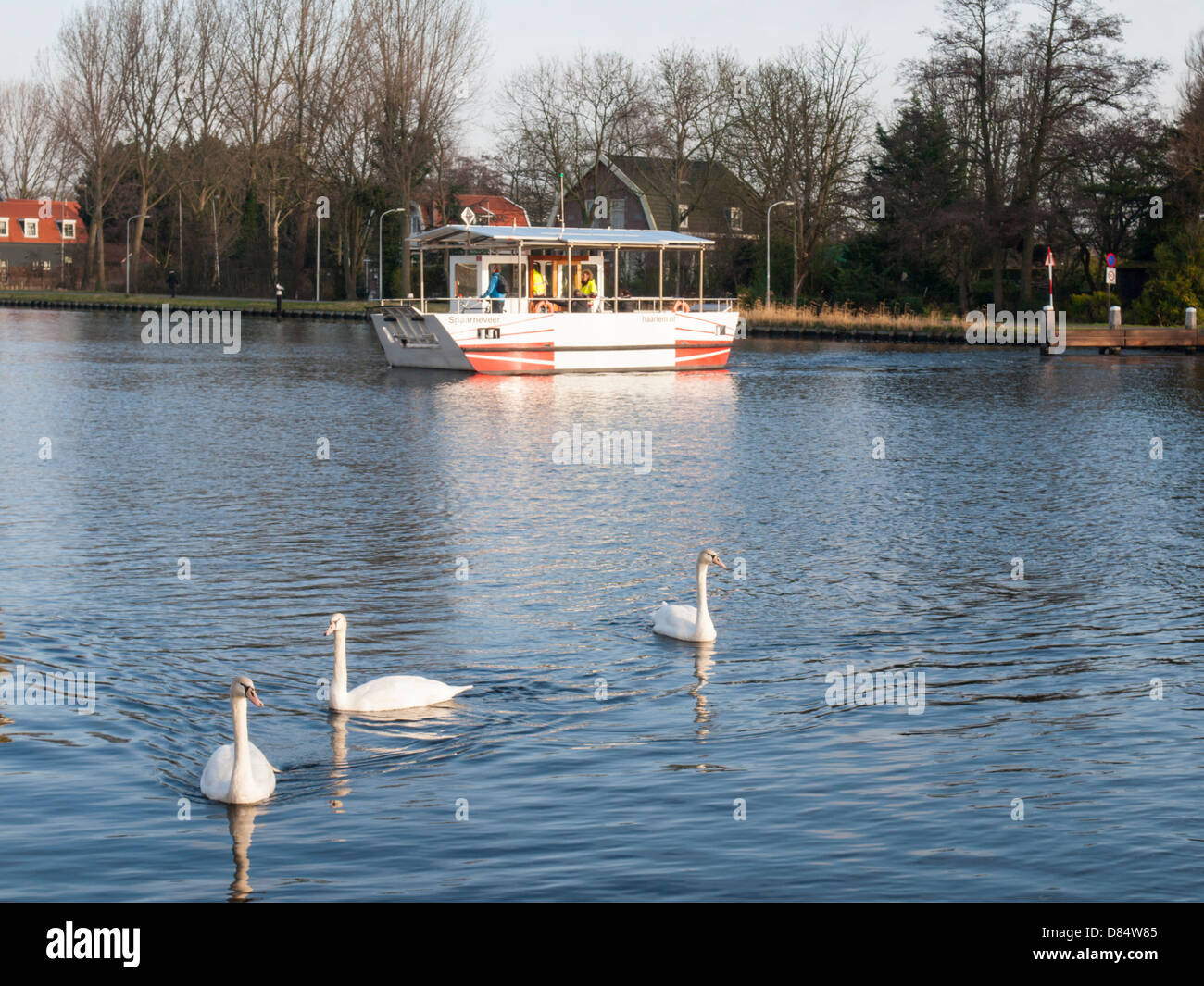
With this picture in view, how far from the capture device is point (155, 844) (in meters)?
8.61

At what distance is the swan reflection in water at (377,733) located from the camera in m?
9.75

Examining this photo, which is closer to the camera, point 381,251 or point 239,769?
point 239,769

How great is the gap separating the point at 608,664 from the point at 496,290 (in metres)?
33.2

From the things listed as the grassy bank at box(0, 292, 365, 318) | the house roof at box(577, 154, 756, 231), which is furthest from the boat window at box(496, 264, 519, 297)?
the house roof at box(577, 154, 756, 231)

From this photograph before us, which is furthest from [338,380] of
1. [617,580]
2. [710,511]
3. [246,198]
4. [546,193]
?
[246,198]

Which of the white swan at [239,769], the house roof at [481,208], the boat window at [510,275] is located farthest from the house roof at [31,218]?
the white swan at [239,769]

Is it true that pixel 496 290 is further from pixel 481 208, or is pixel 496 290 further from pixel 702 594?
pixel 481 208

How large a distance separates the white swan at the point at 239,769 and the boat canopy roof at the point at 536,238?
35221 millimetres

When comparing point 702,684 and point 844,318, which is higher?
point 844,318

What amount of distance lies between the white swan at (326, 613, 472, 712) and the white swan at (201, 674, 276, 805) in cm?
143

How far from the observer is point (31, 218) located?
131m

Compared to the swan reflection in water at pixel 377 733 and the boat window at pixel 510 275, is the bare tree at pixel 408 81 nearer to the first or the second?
the boat window at pixel 510 275

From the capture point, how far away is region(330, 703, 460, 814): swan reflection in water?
32.0ft

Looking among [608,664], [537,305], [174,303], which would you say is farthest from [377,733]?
[174,303]
